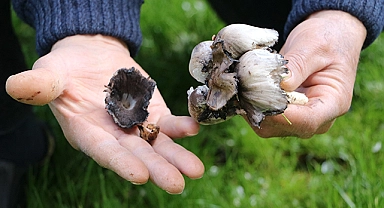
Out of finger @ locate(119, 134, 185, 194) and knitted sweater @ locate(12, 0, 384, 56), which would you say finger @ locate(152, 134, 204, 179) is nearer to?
finger @ locate(119, 134, 185, 194)

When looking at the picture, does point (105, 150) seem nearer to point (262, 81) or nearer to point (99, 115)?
point (99, 115)

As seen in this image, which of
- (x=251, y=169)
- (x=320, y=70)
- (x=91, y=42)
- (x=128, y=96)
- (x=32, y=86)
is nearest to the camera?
(x=32, y=86)

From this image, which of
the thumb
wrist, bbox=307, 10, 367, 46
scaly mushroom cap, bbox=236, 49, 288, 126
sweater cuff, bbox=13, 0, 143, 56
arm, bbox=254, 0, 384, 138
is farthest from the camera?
sweater cuff, bbox=13, 0, 143, 56

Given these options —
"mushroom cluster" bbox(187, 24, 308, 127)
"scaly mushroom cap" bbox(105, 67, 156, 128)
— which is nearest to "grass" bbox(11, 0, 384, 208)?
"scaly mushroom cap" bbox(105, 67, 156, 128)

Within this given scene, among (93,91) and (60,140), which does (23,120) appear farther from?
(93,91)

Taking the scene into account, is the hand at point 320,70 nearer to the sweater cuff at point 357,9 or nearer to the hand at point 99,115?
the sweater cuff at point 357,9

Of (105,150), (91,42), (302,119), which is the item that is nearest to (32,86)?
(105,150)

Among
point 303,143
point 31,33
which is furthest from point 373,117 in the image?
point 31,33
